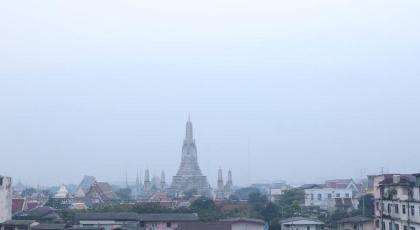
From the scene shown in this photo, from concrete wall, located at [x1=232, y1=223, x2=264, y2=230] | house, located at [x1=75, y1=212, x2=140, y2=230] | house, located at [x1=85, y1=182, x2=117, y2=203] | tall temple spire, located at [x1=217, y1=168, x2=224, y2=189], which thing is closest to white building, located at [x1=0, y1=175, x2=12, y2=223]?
house, located at [x1=75, y1=212, x2=140, y2=230]

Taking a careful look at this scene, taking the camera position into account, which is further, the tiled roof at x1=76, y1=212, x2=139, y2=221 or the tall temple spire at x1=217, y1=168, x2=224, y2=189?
the tall temple spire at x1=217, y1=168, x2=224, y2=189

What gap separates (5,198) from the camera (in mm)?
26016

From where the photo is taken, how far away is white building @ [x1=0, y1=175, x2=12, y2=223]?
83.9 ft

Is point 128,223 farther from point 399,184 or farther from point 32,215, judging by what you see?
point 399,184

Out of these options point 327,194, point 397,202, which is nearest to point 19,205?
point 327,194

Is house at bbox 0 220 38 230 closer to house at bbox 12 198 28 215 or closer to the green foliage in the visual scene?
house at bbox 12 198 28 215

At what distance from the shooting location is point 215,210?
35.2 metres

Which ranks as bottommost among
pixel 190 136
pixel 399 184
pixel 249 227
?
pixel 249 227

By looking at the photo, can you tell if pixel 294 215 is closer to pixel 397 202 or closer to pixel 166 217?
pixel 166 217

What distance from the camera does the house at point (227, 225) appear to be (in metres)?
26.2

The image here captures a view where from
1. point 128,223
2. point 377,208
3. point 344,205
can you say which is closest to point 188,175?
point 344,205

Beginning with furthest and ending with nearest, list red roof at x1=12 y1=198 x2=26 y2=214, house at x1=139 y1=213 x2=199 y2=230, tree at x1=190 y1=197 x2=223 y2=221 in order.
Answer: red roof at x1=12 y1=198 x2=26 y2=214 < tree at x1=190 y1=197 x2=223 y2=221 < house at x1=139 y1=213 x2=199 y2=230

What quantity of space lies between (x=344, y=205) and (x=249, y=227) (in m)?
13.3

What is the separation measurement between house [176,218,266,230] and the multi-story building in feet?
22.1
